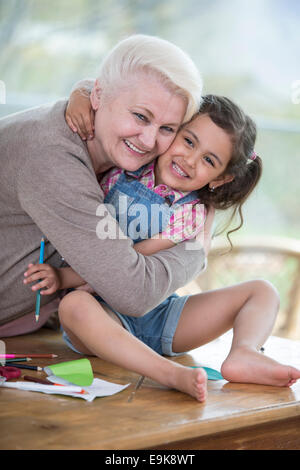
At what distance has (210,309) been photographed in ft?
5.31

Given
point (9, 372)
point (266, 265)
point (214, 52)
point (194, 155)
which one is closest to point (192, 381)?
point (9, 372)

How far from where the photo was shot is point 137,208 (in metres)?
1.58

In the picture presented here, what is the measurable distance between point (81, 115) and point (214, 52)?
10.9ft

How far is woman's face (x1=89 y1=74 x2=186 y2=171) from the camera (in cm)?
140

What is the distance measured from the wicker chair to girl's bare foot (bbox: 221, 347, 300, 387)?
3.60 feet

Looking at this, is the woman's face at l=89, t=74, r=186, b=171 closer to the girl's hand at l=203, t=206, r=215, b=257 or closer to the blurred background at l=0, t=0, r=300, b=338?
the girl's hand at l=203, t=206, r=215, b=257

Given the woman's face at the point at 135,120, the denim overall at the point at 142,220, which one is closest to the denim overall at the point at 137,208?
the denim overall at the point at 142,220

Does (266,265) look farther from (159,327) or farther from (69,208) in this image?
(69,208)

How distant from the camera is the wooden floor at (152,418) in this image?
93 cm

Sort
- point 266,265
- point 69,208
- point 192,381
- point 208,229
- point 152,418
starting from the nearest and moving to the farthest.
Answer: point 152,418, point 192,381, point 69,208, point 208,229, point 266,265

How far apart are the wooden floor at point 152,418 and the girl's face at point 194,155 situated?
529mm

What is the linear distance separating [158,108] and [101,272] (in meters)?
0.42

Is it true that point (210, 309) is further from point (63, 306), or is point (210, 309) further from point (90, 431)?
point (90, 431)

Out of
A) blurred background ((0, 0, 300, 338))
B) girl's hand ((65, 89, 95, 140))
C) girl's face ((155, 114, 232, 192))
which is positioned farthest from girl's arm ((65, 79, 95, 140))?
blurred background ((0, 0, 300, 338))
